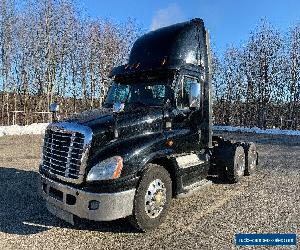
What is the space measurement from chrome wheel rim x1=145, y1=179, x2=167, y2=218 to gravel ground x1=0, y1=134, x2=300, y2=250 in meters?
0.35

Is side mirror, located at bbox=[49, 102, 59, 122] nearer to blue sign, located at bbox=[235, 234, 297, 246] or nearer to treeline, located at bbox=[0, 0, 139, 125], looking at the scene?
blue sign, located at bbox=[235, 234, 297, 246]

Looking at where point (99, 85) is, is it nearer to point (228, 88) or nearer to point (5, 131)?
point (5, 131)

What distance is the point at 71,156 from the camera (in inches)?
199

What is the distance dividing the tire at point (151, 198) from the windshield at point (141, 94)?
4.98 ft

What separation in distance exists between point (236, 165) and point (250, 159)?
3.97 ft

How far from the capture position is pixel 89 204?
15.7 feet

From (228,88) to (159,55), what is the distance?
48.9m

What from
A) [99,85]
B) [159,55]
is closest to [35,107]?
[99,85]

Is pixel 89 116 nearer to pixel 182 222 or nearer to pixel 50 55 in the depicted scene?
pixel 182 222

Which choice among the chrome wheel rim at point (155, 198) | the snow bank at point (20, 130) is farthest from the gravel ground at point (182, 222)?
the snow bank at point (20, 130)

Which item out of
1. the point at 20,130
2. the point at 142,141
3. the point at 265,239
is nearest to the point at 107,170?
the point at 142,141

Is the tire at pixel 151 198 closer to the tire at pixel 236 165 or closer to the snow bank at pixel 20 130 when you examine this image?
the tire at pixel 236 165

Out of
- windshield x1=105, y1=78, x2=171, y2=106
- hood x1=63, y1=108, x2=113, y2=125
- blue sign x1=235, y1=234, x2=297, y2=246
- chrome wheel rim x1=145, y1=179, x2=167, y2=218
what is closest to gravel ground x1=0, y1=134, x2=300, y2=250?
blue sign x1=235, y1=234, x2=297, y2=246

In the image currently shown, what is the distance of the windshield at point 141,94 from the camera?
6.30m
